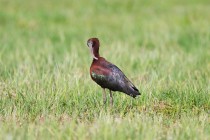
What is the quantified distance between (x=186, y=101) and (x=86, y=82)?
4.01ft

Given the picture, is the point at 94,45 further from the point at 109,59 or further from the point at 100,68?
the point at 109,59

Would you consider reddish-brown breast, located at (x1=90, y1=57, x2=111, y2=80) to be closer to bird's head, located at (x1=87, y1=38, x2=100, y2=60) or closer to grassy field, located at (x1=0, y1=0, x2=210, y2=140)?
bird's head, located at (x1=87, y1=38, x2=100, y2=60)

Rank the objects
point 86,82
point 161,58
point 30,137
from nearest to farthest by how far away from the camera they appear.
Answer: point 30,137, point 86,82, point 161,58

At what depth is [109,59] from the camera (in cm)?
870

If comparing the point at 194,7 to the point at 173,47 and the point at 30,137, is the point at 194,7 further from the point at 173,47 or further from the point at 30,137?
the point at 30,137

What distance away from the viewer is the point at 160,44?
10.2 metres

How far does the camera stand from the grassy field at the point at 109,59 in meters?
5.04

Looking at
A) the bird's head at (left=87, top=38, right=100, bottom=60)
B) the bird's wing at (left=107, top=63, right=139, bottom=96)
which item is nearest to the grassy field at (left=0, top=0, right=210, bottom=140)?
the bird's wing at (left=107, top=63, right=139, bottom=96)

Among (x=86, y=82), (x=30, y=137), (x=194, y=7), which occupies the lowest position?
(x=30, y=137)

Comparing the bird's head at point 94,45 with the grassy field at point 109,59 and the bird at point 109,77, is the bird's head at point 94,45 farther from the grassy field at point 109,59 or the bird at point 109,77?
the grassy field at point 109,59

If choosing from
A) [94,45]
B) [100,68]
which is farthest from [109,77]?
[94,45]

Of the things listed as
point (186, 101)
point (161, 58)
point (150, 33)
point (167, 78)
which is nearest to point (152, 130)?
point (186, 101)

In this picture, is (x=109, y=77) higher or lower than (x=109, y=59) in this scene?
lower

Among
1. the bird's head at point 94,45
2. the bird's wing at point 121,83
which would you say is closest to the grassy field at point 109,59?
the bird's wing at point 121,83
